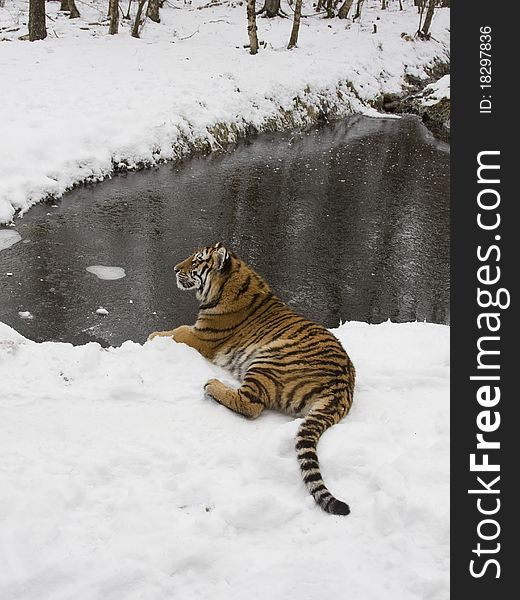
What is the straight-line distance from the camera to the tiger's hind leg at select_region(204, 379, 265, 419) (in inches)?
192

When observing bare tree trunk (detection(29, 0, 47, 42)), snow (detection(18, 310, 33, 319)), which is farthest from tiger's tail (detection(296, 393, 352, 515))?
bare tree trunk (detection(29, 0, 47, 42))

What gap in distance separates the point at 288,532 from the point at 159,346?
7.95 ft

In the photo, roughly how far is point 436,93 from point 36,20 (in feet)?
42.5

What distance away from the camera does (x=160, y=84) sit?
658 inches

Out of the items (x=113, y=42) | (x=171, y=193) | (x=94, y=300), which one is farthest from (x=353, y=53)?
(x=94, y=300)

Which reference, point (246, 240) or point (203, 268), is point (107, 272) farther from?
point (203, 268)

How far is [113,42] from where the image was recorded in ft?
67.7

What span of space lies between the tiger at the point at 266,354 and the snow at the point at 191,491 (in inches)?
4.7

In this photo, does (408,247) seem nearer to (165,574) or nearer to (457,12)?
(457,12)

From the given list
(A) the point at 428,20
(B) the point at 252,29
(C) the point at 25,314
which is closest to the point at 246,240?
(C) the point at 25,314

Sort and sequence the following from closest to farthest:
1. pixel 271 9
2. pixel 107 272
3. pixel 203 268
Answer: pixel 203 268 < pixel 107 272 < pixel 271 9

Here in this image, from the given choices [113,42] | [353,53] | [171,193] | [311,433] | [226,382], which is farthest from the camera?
A: [353,53]

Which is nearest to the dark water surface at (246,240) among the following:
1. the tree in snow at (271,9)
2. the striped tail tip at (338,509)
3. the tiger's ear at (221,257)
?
the tiger's ear at (221,257)

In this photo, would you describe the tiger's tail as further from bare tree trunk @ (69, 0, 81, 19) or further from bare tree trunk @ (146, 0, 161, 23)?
bare tree trunk @ (146, 0, 161, 23)
